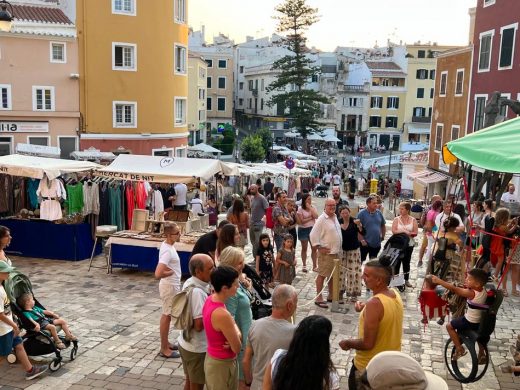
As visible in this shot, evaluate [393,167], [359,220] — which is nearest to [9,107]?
[359,220]

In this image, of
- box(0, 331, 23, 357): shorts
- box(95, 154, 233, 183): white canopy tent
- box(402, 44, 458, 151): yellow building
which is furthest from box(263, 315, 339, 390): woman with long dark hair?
box(402, 44, 458, 151): yellow building

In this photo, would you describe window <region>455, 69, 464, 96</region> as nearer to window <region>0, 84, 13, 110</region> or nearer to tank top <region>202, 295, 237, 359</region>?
window <region>0, 84, 13, 110</region>

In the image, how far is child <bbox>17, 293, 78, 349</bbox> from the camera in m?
7.07

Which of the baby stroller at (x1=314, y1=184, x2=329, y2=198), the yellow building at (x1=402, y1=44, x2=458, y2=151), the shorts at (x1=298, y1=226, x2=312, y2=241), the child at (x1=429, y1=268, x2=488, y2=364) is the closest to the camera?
the child at (x1=429, y1=268, x2=488, y2=364)

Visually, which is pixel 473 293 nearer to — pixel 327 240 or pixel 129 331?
pixel 327 240

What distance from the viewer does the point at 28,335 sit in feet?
23.4

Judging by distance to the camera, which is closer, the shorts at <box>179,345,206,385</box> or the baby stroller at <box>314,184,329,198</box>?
the shorts at <box>179,345,206,385</box>

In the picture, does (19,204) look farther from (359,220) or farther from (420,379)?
(420,379)

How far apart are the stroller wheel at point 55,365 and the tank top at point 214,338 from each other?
3.28m

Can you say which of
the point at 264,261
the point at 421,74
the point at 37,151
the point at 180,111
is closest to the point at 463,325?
the point at 264,261

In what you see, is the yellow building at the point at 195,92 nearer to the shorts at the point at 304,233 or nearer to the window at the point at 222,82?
the window at the point at 222,82

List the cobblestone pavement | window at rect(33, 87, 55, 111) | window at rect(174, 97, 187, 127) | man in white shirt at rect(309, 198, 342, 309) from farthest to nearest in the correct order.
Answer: window at rect(174, 97, 187, 127)
window at rect(33, 87, 55, 111)
man in white shirt at rect(309, 198, 342, 309)
the cobblestone pavement

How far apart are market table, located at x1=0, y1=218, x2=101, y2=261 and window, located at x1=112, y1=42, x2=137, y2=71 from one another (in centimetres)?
1918

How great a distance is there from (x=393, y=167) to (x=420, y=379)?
2138 inches
